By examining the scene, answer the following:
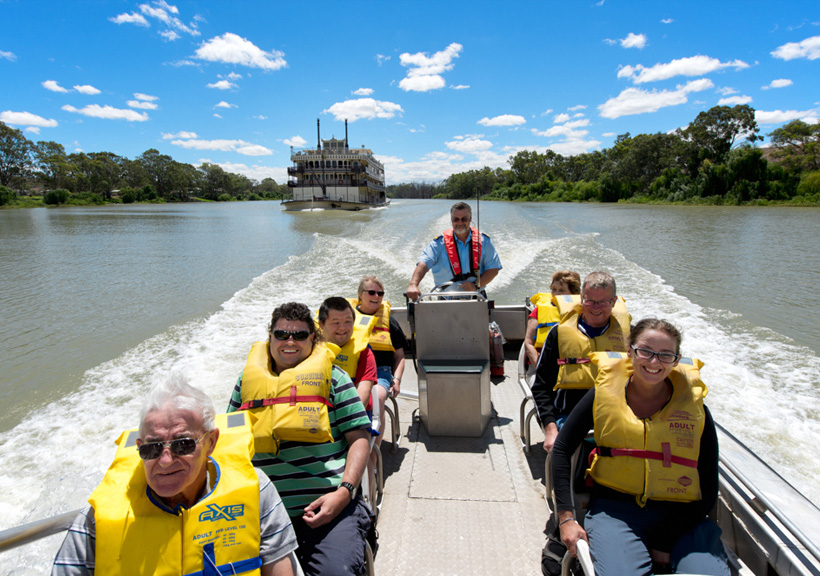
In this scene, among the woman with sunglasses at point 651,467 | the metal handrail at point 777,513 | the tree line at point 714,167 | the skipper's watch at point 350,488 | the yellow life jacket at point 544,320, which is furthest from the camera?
the tree line at point 714,167

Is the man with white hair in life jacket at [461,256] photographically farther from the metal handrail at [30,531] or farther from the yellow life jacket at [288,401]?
the metal handrail at [30,531]

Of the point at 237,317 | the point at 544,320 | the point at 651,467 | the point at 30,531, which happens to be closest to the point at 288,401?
the point at 30,531

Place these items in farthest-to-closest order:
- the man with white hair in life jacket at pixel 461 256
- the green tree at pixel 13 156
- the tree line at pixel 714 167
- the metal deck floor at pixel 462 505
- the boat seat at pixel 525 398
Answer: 1. the green tree at pixel 13 156
2. the tree line at pixel 714 167
3. the man with white hair in life jacket at pixel 461 256
4. the boat seat at pixel 525 398
5. the metal deck floor at pixel 462 505

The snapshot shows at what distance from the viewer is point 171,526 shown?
48.3 inches

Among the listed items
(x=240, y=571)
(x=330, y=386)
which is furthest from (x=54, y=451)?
(x=240, y=571)

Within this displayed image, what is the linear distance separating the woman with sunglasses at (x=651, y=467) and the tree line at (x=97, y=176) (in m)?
70.7

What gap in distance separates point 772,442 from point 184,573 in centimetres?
455

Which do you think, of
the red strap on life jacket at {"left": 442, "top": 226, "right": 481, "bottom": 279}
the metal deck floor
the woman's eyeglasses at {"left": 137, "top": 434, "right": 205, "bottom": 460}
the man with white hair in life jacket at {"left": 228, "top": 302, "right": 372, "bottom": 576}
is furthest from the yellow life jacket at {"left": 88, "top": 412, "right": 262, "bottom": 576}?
the red strap on life jacket at {"left": 442, "top": 226, "right": 481, "bottom": 279}

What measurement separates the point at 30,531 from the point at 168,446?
0.56 m

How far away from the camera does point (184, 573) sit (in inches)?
47.4

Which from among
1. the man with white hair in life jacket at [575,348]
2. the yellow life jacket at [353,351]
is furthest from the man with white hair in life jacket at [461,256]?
the man with white hair in life jacket at [575,348]

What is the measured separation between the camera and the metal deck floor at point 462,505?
7.02ft

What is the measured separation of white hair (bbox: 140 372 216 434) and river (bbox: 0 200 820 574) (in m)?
1.49

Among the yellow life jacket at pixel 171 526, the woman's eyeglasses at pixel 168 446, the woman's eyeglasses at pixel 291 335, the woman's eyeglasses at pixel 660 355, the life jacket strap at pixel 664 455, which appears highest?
the woman's eyeglasses at pixel 291 335
